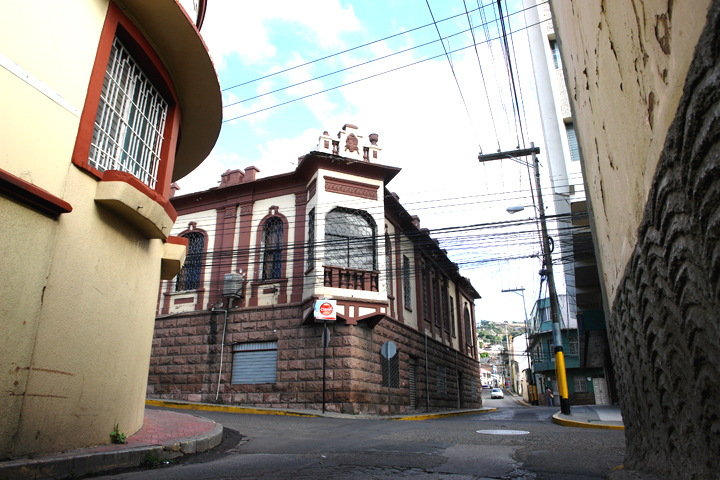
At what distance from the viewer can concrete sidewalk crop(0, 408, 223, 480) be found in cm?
426

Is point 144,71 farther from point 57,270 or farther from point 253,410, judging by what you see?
point 253,410

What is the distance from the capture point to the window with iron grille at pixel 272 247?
1694 centimetres

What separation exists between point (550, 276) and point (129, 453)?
13.2 metres

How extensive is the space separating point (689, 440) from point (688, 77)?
5.79 feet

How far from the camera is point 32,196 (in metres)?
4.83

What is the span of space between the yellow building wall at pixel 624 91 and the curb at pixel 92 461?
494 centimetres

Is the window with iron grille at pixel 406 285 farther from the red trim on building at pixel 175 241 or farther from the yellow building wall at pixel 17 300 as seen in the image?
the yellow building wall at pixel 17 300

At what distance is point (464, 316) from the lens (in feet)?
99.0

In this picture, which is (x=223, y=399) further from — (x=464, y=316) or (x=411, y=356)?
(x=464, y=316)

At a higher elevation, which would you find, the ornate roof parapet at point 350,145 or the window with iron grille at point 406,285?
the ornate roof parapet at point 350,145

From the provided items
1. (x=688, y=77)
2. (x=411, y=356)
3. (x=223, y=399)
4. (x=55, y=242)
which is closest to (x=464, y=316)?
(x=411, y=356)

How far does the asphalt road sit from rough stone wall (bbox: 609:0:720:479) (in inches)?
71.4

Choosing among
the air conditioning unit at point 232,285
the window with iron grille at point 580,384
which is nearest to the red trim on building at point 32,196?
the air conditioning unit at point 232,285

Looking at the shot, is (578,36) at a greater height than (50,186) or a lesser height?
greater
